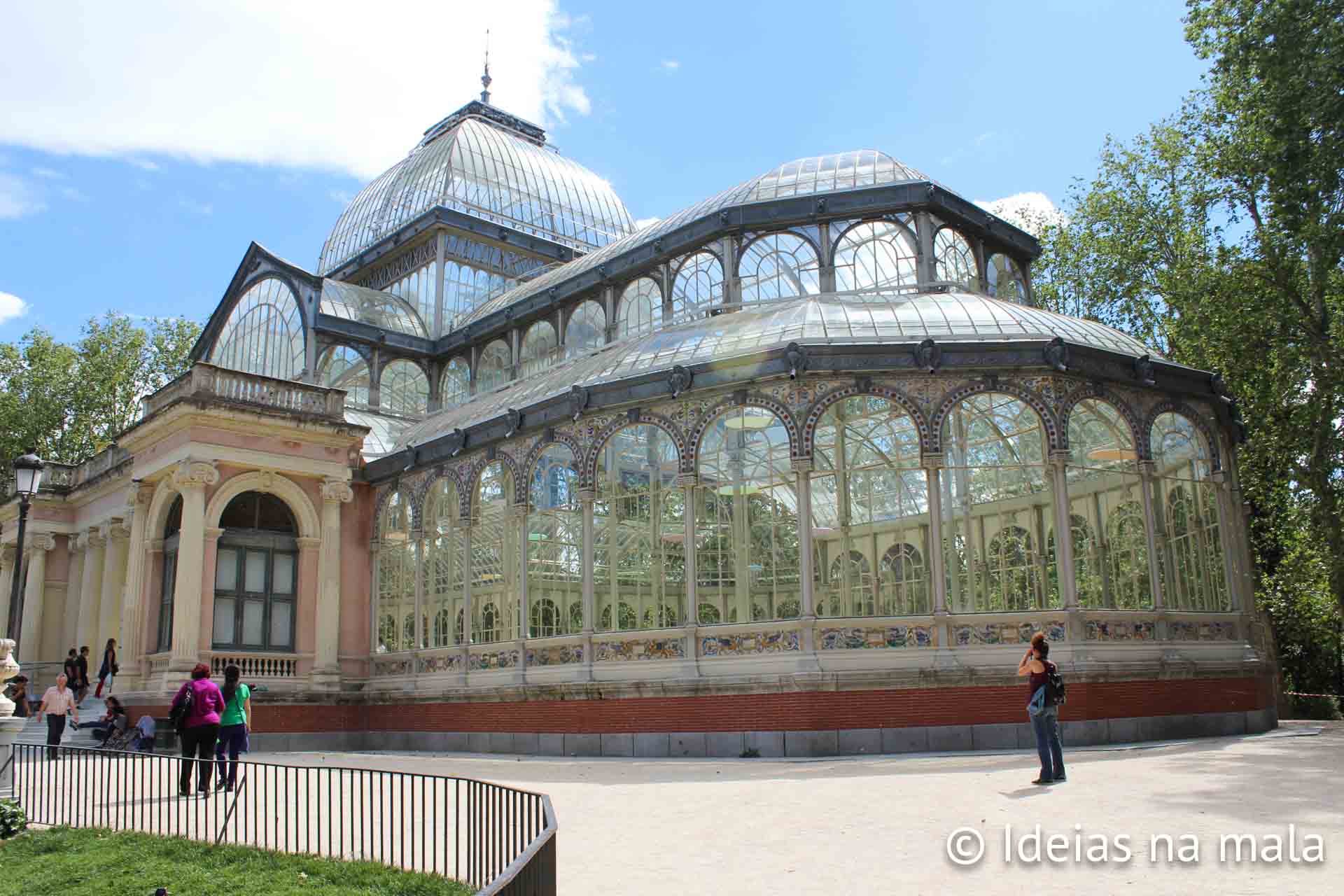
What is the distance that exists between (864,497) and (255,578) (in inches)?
508

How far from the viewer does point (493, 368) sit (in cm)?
2955

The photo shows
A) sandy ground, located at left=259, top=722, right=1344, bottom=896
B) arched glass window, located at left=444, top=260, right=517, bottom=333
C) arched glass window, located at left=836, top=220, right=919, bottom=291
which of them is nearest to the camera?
sandy ground, located at left=259, top=722, right=1344, bottom=896

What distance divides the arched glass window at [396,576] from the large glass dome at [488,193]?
12358mm

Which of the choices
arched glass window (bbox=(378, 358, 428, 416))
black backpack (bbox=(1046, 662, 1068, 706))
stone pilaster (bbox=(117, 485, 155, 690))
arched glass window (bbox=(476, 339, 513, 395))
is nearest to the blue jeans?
black backpack (bbox=(1046, 662, 1068, 706))

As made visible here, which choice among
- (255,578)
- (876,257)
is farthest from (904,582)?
(255,578)

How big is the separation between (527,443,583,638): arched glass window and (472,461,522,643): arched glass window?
0.38 meters

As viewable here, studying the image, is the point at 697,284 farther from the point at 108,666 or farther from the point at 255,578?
the point at 108,666

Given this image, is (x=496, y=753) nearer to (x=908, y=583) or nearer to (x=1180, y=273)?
(x=908, y=583)

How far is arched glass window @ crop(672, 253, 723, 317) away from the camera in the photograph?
76.8 ft

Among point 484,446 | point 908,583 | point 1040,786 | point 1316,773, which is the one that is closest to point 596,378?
point 484,446

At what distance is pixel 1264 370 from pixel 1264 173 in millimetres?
5568

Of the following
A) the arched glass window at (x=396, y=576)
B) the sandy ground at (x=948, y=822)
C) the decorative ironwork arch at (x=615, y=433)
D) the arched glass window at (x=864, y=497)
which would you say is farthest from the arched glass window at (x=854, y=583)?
the arched glass window at (x=396, y=576)

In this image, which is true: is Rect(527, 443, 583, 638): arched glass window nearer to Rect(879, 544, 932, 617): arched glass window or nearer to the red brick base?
the red brick base

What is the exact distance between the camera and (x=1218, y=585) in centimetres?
1872
